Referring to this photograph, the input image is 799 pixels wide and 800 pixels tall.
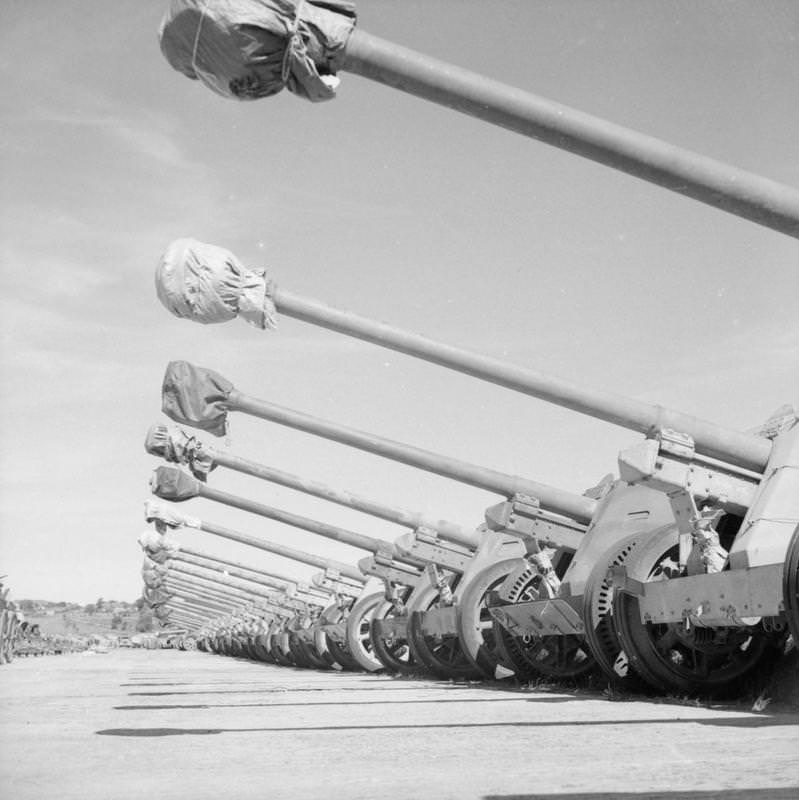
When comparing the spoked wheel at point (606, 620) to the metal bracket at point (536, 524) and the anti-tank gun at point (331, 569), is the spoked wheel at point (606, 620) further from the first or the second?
the anti-tank gun at point (331, 569)

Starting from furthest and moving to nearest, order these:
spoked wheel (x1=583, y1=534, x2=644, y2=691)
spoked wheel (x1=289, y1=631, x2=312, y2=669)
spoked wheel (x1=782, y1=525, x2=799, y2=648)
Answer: spoked wheel (x1=289, y1=631, x2=312, y2=669), spoked wheel (x1=583, y1=534, x2=644, y2=691), spoked wheel (x1=782, y1=525, x2=799, y2=648)

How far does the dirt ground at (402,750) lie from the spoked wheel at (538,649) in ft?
3.89

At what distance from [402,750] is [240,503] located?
44.4 feet

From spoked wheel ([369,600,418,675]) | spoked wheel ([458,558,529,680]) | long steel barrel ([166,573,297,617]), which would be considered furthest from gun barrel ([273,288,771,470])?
long steel barrel ([166,573,297,617])

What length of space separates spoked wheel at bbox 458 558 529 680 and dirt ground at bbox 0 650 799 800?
2.49 meters

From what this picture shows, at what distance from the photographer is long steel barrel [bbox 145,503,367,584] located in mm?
20516

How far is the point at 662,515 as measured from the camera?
27.5 feet

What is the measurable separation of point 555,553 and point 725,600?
422 cm

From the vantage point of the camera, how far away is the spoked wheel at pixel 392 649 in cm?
1421

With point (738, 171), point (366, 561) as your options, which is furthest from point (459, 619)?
point (738, 171)

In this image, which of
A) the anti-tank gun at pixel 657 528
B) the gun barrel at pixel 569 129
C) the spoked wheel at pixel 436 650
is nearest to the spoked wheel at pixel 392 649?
the spoked wheel at pixel 436 650

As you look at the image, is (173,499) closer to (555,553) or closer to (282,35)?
(555,553)

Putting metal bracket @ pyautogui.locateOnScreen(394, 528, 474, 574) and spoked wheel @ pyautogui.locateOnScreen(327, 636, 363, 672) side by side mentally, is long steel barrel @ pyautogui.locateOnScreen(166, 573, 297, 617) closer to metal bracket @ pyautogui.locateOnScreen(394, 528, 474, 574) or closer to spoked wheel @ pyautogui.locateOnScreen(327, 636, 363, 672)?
spoked wheel @ pyautogui.locateOnScreen(327, 636, 363, 672)

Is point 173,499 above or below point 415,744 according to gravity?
above
